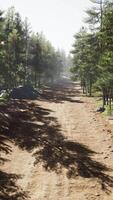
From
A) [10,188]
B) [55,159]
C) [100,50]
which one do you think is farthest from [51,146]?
[100,50]

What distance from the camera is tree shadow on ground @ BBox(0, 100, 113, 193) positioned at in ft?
55.5

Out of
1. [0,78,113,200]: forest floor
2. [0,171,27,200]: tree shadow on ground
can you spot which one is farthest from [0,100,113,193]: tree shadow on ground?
[0,171,27,200]: tree shadow on ground

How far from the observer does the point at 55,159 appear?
18.8 metres

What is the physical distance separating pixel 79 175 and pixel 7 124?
13.7m

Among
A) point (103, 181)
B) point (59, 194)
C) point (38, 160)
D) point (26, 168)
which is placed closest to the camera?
point (59, 194)

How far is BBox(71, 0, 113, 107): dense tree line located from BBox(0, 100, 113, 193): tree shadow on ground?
6312mm

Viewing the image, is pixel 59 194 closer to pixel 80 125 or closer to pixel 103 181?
pixel 103 181

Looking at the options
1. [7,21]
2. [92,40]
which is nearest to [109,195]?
[92,40]

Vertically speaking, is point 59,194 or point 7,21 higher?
point 7,21

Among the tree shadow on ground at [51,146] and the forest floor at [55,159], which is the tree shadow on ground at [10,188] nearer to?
the forest floor at [55,159]

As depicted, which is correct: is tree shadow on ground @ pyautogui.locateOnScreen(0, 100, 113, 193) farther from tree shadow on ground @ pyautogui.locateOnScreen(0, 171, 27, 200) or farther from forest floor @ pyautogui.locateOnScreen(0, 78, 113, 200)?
tree shadow on ground @ pyautogui.locateOnScreen(0, 171, 27, 200)

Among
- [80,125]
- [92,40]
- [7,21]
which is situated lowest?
[80,125]

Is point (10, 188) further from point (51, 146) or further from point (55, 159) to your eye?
point (51, 146)

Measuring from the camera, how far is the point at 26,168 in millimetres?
17234
